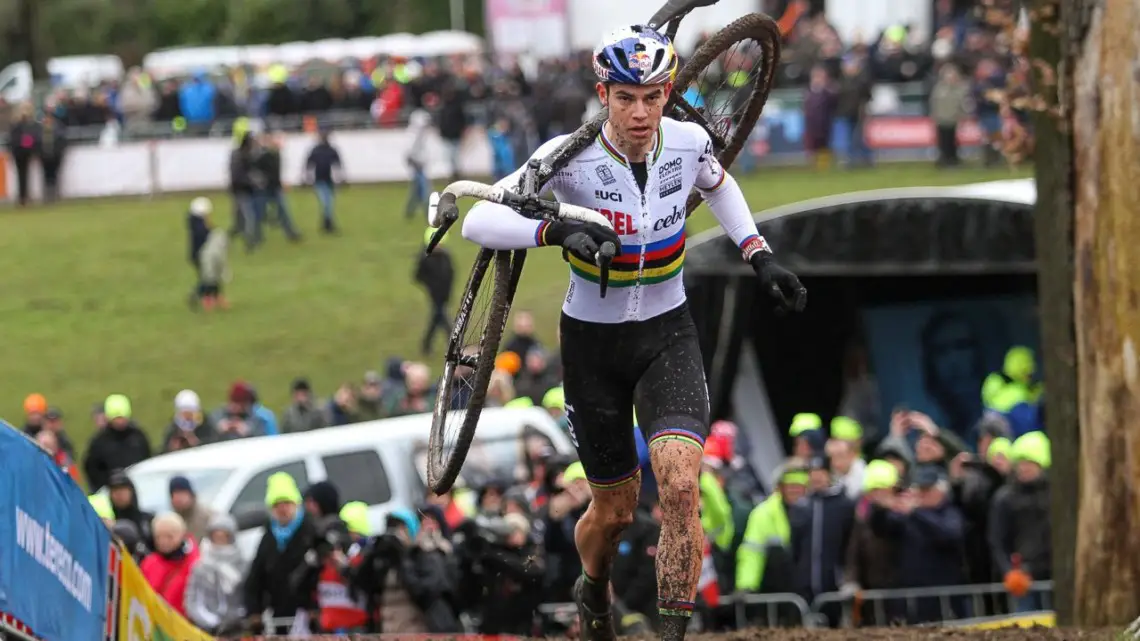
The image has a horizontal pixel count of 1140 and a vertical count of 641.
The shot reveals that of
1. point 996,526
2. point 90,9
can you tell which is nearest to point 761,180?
point 996,526

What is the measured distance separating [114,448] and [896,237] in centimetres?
715

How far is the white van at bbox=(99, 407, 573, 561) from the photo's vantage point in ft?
49.4

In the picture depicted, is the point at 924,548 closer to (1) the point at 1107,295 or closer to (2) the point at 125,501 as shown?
(1) the point at 1107,295

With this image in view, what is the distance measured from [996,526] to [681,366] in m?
5.93

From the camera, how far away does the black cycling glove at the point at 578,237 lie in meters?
6.88

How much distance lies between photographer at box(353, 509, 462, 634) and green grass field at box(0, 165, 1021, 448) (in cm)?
1123

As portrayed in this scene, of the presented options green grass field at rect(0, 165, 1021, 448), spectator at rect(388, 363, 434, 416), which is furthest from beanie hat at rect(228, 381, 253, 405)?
green grass field at rect(0, 165, 1021, 448)

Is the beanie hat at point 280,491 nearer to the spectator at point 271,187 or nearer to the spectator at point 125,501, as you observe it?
the spectator at point 125,501

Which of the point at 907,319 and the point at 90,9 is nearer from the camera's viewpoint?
the point at 907,319

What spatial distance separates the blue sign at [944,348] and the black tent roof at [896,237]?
3.39 metres

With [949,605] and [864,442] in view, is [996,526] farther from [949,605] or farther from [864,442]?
[864,442]

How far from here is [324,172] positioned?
30688 mm

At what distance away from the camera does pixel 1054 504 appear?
11.0m

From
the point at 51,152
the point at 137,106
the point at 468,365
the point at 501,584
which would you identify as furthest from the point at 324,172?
the point at 468,365
